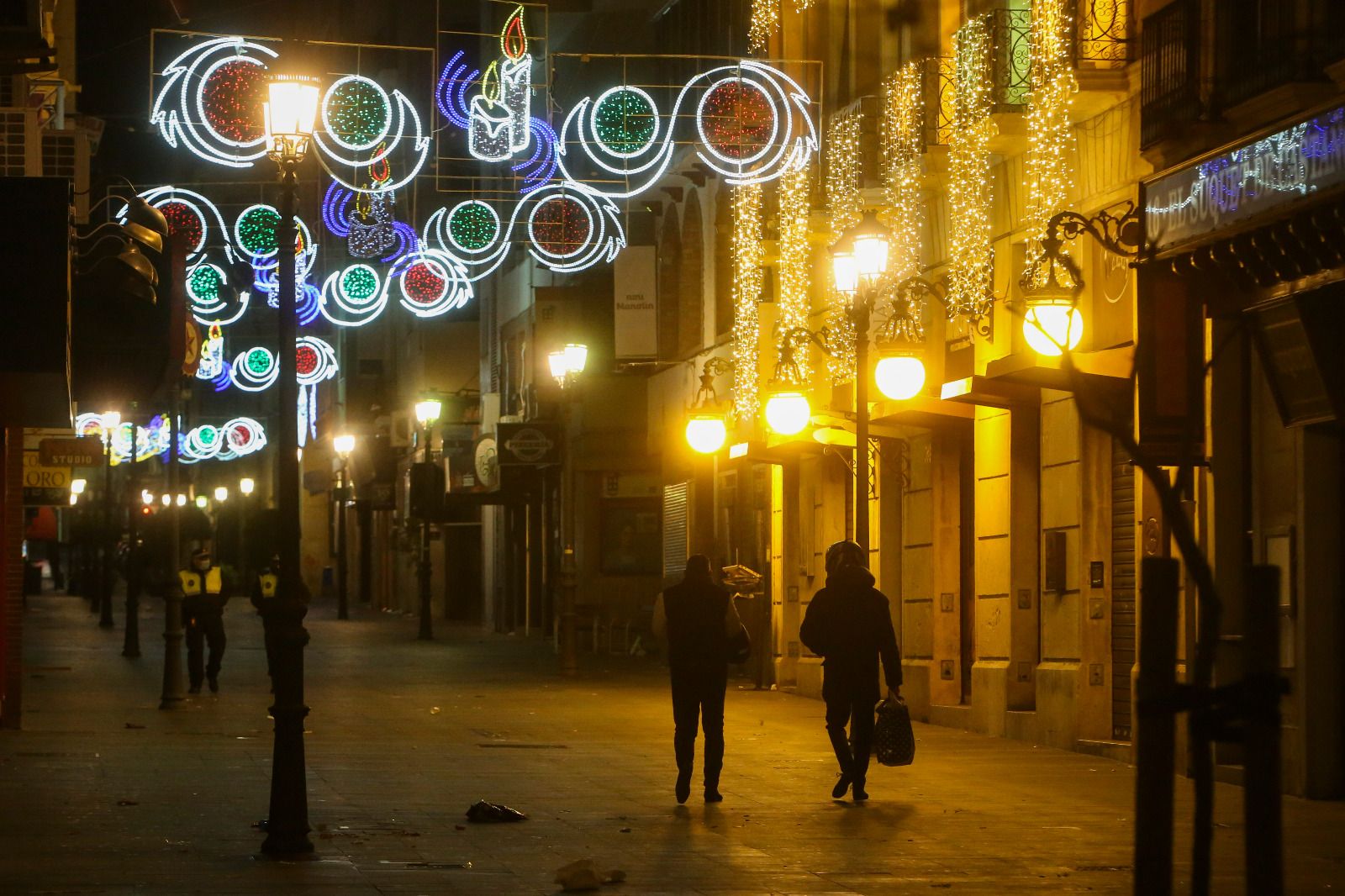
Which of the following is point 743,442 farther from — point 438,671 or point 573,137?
point 573,137

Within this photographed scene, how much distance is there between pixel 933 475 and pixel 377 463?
4686 cm

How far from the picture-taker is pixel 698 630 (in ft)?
51.0

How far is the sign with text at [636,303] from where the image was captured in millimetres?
35969

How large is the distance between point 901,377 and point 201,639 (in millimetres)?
10787

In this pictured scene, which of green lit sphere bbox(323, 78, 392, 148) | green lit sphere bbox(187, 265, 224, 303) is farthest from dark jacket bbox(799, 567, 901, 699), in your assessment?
green lit sphere bbox(187, 265, 224, 303)

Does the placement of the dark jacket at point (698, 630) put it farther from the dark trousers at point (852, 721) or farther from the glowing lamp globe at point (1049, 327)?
the glowing lamp globe at point (1049, 327)

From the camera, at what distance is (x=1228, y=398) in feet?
56.2

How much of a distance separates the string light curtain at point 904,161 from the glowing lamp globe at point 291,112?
11.4m

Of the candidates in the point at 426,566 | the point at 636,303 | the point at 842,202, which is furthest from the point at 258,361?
the point at 842,202

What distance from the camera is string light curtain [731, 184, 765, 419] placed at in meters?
30.7

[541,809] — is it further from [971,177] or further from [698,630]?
[971,177]

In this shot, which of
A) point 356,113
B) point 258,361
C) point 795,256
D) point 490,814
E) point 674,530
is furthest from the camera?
point 258,361

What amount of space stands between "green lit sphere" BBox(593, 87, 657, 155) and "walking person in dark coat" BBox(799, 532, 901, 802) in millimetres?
7156

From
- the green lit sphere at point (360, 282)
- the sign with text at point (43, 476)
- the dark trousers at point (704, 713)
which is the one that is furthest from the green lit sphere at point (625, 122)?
the sign with text at point (43, 476)
